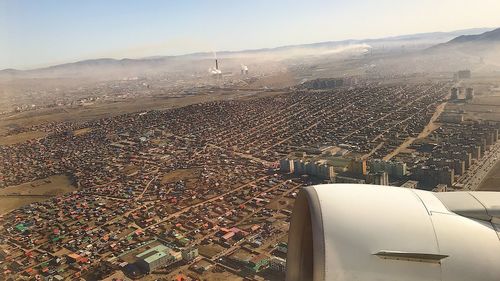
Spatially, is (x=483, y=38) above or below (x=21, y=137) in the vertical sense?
above

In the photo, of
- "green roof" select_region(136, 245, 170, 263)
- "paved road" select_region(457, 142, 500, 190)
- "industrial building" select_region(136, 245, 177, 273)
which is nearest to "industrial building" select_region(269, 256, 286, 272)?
"industrial building" select_region(136, 245, 177, 273)

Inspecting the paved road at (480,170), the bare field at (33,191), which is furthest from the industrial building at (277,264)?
the bare field at (33,191)

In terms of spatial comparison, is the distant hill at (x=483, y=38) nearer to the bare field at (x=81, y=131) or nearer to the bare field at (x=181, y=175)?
the bare field at (x=81, y=131)

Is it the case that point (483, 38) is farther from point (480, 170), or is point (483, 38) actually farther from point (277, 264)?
point (277, 264)

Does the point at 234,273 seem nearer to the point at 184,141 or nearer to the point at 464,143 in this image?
the point at 464,143

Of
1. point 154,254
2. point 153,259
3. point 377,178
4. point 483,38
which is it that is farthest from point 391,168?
point 483,38

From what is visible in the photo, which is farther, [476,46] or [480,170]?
[476,46]
